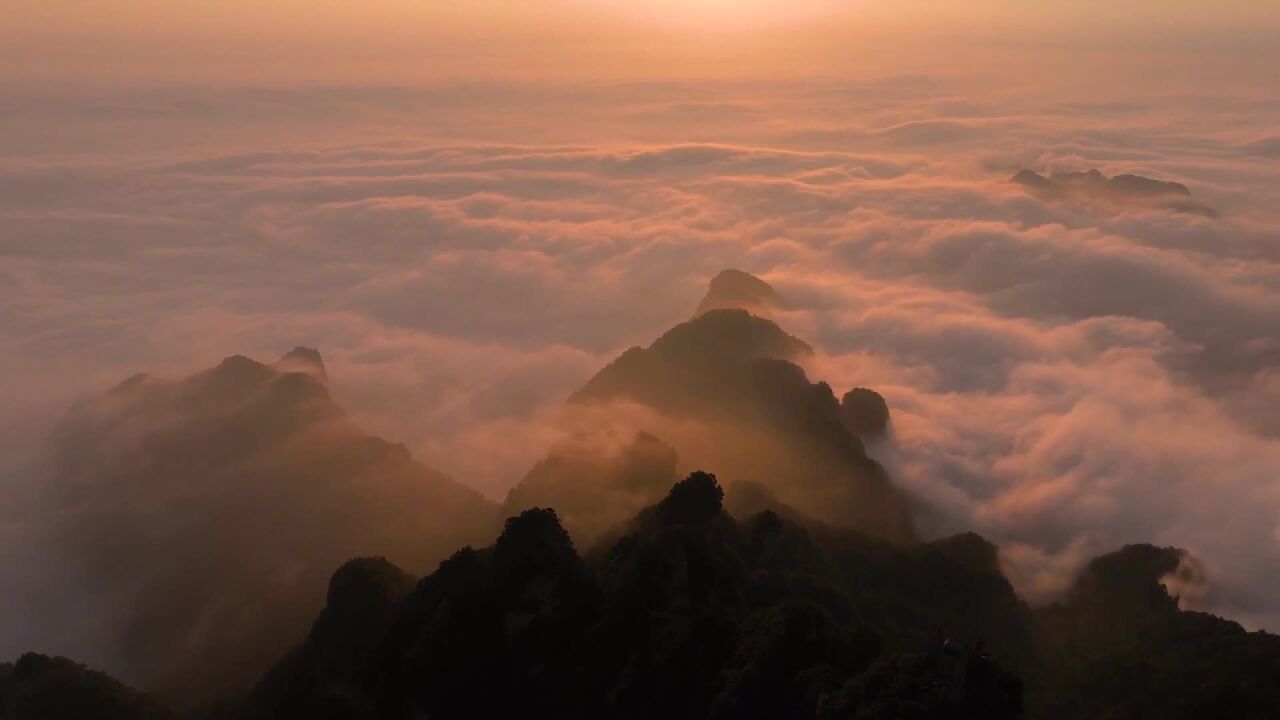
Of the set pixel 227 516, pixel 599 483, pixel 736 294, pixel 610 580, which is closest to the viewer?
pixel 610 580

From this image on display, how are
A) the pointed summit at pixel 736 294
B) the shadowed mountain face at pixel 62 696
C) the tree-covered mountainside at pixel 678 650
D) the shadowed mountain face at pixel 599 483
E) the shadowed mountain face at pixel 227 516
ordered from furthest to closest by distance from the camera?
the pointed summit at pixel 736 294, the shadowed mountain face at pixel 599 483, the shadowed mountain face at pixel 227 516, the shadowed mountain face at pixel 62 696, the tree-covered mountainside at pixel 678 650

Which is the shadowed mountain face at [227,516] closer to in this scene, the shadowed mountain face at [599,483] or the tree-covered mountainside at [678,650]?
the shadowed mountain face at [599,483]

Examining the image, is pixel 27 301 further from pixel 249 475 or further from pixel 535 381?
pixel 249 475

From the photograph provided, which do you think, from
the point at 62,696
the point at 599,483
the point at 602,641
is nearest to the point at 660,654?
the point at 602,641

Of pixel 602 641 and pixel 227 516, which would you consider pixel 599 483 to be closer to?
pixel 602 641

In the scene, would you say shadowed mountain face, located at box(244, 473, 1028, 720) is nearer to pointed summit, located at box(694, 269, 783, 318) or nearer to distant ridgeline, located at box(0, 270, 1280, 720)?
distant ridgeline, located at box(0, 270, 1280, 720)

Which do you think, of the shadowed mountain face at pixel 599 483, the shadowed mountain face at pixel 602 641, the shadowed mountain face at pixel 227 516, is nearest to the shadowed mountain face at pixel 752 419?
the shadowed mountain face at pixel 599 483
